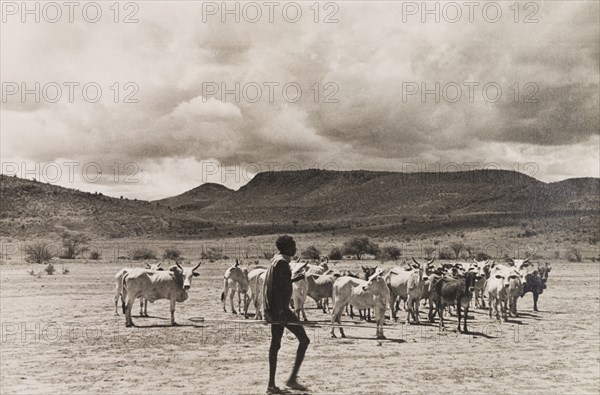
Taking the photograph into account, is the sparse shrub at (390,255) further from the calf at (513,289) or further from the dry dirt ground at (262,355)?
the calf at (513,289)

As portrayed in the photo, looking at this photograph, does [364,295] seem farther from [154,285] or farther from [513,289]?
[513,289]

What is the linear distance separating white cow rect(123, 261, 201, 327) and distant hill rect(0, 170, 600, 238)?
6248 centimetres

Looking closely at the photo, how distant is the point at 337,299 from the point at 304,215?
122 meters

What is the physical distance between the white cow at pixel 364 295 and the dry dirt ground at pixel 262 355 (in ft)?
2.31

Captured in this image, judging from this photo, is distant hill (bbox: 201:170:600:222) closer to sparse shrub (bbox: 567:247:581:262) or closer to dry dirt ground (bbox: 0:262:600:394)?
sparse shrub (bbox: 567:247:581:262)

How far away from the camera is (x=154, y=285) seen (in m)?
17.6

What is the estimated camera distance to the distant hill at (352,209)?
281 feet

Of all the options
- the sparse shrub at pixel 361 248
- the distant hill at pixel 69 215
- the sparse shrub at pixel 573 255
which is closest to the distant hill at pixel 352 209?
the distant hill at pixel 69 215

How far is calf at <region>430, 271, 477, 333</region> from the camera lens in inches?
667

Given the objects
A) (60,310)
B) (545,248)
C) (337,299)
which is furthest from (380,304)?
(545,248)

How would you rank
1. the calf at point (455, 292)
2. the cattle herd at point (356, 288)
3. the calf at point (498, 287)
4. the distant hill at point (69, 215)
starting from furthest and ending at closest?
the distant hill at point (69, 215)
the calf at point (498, 287)
the calf at point (455, 292)
the cattle herd at point (356, 288)

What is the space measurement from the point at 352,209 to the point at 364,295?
121868mm

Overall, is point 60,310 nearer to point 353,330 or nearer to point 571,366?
point 353,330

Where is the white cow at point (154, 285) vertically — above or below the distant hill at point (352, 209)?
below
